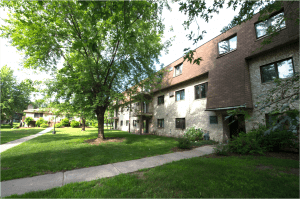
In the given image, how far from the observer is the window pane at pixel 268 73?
8577mm

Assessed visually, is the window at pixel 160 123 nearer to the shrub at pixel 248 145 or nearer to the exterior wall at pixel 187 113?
the exterior wall at pixel 187 113

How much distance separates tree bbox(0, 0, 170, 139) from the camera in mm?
8375

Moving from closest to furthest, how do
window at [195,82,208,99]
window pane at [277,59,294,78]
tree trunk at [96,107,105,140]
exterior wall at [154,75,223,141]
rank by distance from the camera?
window pane at [277,59,294,78], exterior wall at [154,75,223,141], tree trunk at [96,107,105,140], window at [195,82,208,99]

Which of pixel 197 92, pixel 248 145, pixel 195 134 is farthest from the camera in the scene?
pixel 197 92

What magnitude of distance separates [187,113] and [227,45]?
7345 millimetres

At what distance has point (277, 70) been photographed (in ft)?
27.5

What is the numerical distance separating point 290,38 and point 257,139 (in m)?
6.07

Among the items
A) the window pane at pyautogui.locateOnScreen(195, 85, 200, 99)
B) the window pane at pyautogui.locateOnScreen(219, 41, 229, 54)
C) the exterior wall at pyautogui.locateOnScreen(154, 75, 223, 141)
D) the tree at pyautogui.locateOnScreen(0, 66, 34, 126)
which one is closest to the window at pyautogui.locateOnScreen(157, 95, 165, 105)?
the exterior wall at pyautogui.locateOnScreen(154, 75, 223, 141)

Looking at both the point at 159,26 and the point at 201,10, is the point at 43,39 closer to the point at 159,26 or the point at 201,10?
the point at 159,26

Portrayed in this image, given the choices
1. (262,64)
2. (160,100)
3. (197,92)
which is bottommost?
(160,100)

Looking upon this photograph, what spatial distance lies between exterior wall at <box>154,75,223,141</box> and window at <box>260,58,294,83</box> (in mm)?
4148

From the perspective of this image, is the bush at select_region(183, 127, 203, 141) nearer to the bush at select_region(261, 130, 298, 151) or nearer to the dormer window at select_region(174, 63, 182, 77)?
the bush at select_region(261, 130, 298, 151)

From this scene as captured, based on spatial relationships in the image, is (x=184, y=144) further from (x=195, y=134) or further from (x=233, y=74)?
(x=233, y=74)

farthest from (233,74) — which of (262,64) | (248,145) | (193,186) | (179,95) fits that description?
(193,186)
